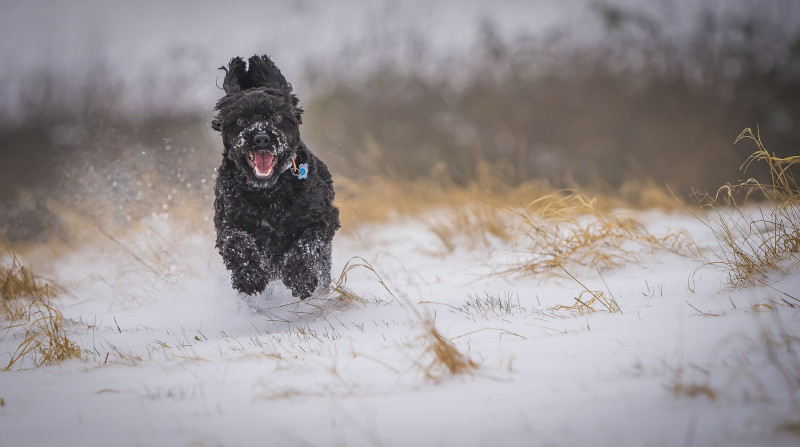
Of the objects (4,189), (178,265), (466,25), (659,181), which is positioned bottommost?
(178,265)

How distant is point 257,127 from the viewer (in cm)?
370

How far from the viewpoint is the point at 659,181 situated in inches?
448

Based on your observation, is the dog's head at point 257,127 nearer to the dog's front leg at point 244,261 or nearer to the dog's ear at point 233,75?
the dog's ear at point 233,75

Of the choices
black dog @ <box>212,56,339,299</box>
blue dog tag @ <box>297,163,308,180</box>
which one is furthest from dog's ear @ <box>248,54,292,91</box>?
blue dog tag @ <box>297,163,308,180</box>

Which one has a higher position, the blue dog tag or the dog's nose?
the dog's nose

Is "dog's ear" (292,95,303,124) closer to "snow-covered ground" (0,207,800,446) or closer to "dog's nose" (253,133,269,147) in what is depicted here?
"dog's nose" (253,133,269,147)

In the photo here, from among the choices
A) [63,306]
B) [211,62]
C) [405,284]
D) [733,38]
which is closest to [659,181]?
[733,38]

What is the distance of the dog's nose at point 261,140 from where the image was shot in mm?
3592

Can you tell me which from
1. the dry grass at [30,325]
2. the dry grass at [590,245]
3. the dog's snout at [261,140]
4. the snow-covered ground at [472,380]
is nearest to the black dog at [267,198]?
the dog's snout at [261,140]

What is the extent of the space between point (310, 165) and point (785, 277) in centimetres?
336

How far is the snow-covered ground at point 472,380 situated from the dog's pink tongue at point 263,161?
1080mm

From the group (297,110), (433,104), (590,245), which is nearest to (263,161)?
(297,110)

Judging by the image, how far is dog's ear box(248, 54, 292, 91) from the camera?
438 cm

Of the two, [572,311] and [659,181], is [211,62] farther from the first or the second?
[659,181]
